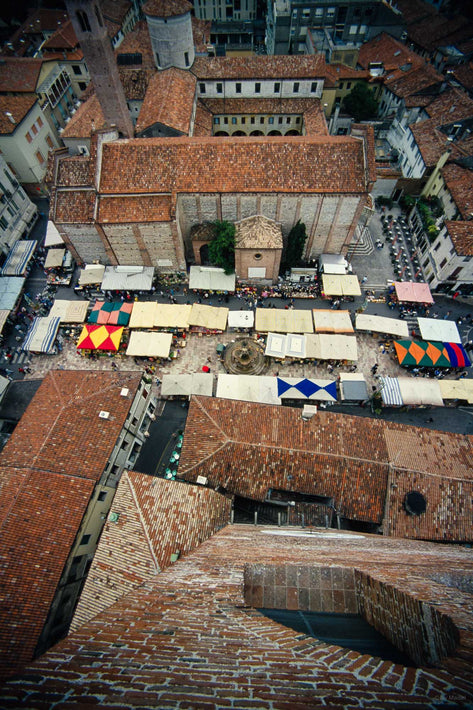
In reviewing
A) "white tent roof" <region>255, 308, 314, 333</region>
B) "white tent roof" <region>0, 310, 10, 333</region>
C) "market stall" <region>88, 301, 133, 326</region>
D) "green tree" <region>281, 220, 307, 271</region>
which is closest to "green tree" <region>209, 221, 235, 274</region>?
"green tree" <region>281, 220, 307, 271</region>

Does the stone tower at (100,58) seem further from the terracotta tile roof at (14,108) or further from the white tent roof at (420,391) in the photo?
the white tent roof at (420,391)

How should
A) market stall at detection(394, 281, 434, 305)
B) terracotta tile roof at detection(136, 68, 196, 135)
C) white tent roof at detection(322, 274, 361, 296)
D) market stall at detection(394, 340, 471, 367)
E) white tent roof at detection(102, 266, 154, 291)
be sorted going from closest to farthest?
market stall at detection(394, 340, 471, 367)
market stall at detection(394, 281, 434, 305)
white tent roof at detection(322, 274, 361, 296)
white tent roof at detection(102, 266, 154, 291)
terracotta tile roof at detection(136, 68, 196, 135)

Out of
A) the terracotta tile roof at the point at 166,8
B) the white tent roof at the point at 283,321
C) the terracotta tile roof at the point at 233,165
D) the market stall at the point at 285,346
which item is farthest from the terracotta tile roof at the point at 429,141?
the terracotta tile roof at the point at 166,8

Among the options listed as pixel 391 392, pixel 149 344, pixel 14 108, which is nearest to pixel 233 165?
pixel 149 344

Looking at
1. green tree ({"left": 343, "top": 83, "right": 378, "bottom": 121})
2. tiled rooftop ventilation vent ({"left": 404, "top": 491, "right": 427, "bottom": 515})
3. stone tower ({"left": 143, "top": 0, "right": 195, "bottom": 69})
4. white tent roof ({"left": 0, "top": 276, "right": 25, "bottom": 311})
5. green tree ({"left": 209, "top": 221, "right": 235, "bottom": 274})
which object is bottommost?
tiled rooftop ventilation vent ({"left": 404, "top": 491, "right": 427, "bottom": 515})

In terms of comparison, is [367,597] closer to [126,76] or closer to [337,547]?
[337,547]

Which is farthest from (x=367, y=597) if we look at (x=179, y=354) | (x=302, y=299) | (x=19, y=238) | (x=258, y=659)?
(x=19, y=238)

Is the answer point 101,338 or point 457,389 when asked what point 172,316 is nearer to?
point 101,338

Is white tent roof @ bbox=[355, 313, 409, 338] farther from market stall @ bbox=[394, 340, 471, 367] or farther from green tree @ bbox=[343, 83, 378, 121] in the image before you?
green tree @ bbox=[343, 83, 378, 121]
